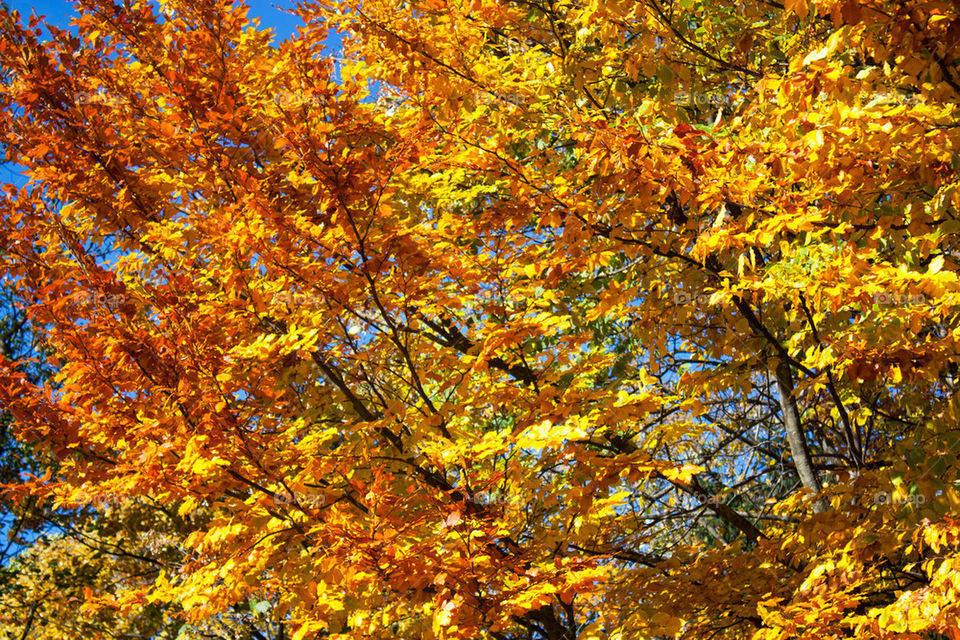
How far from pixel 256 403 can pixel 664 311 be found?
2297 millimetres

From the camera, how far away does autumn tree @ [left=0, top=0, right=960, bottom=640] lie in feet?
9.20

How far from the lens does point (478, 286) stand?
13.1 ft

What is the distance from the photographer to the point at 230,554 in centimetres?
339

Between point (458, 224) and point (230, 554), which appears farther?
point (458, 224)

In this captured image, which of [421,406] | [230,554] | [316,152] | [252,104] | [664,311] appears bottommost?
[230,554]

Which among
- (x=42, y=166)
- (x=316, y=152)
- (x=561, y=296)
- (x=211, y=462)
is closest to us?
(x=211, y=462)

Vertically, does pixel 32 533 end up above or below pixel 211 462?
above

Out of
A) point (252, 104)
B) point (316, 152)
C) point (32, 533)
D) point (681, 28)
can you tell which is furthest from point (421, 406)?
point (32, 533)

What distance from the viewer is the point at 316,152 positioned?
10.6ft

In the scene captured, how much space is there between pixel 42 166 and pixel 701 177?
366 cm

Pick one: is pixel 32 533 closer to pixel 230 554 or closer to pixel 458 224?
pixel 230 554

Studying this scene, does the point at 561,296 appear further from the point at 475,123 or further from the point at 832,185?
the point at 832,185

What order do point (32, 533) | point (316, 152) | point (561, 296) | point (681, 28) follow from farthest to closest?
point (32, 533) < point (561, 296) < point (681, 28) < point (316, 152)

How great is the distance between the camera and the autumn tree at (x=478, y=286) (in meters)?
2.80
